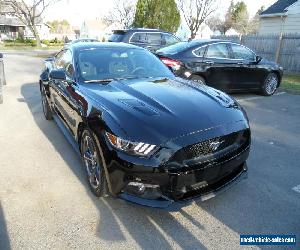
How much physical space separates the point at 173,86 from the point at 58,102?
2.03 meters

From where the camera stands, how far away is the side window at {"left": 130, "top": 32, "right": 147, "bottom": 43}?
504 inches

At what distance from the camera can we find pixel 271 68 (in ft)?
29.9

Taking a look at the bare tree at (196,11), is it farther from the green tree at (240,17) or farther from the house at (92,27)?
the house at (92,27)

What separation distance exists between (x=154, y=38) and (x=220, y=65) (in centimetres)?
565

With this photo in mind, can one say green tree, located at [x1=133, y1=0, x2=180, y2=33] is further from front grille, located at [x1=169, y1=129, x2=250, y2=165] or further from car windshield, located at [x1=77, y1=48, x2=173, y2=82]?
front grille, located at [x1=169, y1=129, x2=250, y2=165]

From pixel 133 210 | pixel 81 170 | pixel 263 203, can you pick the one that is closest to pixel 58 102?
pixel 81 170

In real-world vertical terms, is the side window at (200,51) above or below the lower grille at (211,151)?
above

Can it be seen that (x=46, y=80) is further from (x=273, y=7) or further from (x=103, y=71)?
(x=273, y=7)

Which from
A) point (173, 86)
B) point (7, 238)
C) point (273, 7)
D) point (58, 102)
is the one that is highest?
point (273, 7)

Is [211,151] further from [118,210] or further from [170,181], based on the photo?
[118,210]

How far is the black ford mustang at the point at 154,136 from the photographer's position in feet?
9.66

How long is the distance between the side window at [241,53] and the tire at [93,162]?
20.0 ft

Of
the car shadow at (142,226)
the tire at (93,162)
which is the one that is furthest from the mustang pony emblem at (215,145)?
the tire at (93,162)

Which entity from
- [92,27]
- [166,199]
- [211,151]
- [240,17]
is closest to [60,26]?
[92,27]
